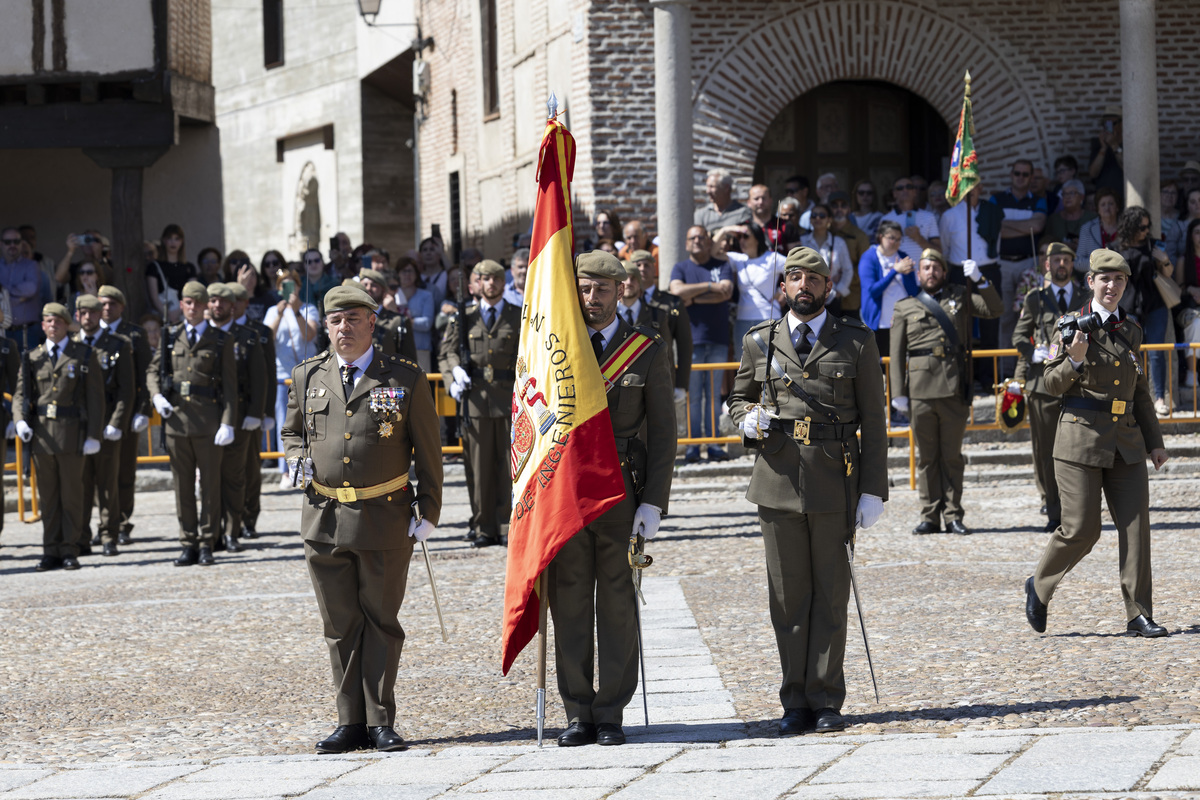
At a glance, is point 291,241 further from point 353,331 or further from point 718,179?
point 353,331

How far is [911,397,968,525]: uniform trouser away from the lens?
11.7 metres

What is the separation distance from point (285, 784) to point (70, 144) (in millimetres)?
14657

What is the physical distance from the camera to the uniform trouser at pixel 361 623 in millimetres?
6363

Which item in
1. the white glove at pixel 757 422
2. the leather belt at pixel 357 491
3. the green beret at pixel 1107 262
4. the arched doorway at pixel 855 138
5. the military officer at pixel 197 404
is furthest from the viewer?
the arched doorway at pixel 855 138

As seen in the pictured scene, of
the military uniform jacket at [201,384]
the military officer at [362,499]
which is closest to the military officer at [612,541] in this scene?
the military officer at [362,499]

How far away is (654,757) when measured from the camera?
226 inches

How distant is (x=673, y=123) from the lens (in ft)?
53.5

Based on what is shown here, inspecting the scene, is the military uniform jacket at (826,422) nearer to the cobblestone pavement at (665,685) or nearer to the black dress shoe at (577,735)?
the cobblestone pavement at (665,685)

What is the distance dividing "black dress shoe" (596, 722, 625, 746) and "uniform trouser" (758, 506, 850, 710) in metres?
0.70

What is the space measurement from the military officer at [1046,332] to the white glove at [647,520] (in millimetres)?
5661

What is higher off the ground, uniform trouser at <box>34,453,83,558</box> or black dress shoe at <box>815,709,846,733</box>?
uniform trouser at <box>34,453,83,558</box>

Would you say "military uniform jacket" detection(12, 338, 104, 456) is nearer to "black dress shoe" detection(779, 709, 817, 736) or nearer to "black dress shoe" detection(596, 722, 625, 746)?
"black dress shoe" detection(596, 722, 625, 746)

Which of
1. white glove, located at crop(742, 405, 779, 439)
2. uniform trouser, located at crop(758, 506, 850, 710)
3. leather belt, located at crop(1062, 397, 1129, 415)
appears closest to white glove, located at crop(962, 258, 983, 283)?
leather belt, located at crop(1062, 397, 1129, 415)

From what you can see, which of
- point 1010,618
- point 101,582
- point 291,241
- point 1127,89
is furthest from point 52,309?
point 291,241
